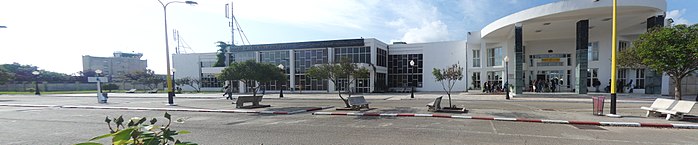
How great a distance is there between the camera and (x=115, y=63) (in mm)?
115312

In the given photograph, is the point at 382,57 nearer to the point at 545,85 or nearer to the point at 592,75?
the point at 545,85

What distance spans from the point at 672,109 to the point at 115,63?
148 meters

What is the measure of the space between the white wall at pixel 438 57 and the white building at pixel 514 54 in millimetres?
111

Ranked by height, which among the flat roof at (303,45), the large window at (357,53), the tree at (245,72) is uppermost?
the flat roof at (303,45)

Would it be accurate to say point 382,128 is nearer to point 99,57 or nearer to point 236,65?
point 236,65

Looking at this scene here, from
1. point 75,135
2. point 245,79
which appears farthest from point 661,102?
point 75,135

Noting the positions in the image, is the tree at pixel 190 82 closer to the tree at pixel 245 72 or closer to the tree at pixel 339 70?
the tree at pixel 245 72

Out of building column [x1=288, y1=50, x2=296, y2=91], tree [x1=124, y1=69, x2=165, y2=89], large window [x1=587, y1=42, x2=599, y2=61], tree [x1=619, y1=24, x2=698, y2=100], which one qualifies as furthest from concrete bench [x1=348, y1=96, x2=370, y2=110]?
tree [x1=124, y1=69, x2=165, y2=89]

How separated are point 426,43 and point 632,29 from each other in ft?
60.6

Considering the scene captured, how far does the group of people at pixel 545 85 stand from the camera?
27.9 meters

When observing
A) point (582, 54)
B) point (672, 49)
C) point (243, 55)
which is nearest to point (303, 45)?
point (243, 55)

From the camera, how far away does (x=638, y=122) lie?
912 centimetres

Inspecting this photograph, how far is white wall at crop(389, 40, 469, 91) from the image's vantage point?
34.1 meters

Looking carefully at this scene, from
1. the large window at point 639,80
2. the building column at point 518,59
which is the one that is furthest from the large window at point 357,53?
the large window at point 639,80
